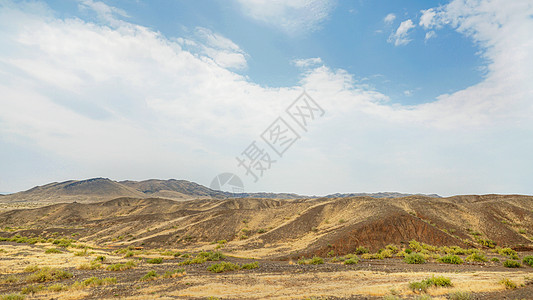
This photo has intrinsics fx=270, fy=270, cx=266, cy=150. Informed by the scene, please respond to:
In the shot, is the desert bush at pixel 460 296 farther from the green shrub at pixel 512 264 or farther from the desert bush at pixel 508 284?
the green shrub at pixel 512 264

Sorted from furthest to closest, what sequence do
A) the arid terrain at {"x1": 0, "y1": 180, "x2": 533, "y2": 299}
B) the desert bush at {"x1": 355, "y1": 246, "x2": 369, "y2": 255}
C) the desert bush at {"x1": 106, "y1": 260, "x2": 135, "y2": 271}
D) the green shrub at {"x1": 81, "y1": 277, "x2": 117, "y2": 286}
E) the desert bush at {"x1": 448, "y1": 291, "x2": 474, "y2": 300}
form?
1. the desert bush at {"x1": 355, "y1": 246, "x2": 369, "y2": 255}
2. the desert bush at {"x1": 106, "y1": 260, "x2": 135, "y2": 271}
3. the green shrub at {"x1": 81, "y1": 277, "x2": 117, "y2": 286}
4. the arid terrain at {"x1": 0, "y1": 180, "x2": 533, "y2": 299}
5. the desert bush at {"x1": 448, "y1": 291, "x2": 474, "y2": 300}

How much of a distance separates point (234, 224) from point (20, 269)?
1089 inches

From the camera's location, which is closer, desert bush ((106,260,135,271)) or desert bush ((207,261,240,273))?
desert bush ((207,261,240,273))

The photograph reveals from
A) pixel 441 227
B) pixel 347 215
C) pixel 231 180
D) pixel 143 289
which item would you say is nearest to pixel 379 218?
pixel 347 215

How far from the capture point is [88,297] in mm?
13453

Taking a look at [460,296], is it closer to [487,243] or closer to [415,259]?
[415,259]

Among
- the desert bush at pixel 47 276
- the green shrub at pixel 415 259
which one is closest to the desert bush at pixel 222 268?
the desert bush at pixel 47 276

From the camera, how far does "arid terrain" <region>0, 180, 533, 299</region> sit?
13.2 m

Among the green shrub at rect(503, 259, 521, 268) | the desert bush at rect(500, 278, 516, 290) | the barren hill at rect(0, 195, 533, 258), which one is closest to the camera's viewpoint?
the desert bush at rect(500, 278, 516, 290)

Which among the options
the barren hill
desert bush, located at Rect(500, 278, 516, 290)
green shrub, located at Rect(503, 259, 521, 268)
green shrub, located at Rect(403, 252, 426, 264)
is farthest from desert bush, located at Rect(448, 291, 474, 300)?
the barren hill

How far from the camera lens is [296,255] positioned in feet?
89.3

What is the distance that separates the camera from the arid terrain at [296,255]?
43.2 ft

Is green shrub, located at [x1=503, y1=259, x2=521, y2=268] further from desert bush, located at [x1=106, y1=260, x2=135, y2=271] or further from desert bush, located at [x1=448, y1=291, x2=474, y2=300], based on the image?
desert bush, located at [x1=106, y1=260, x2=135, y2=271]

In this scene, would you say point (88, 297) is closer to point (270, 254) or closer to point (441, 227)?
point (270, 254)
